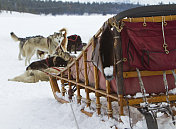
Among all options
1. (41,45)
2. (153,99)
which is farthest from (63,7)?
(153,99)

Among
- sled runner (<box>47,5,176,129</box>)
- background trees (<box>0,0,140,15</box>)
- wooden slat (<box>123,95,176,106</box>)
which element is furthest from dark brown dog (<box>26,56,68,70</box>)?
background trees (<box>0,0,140,15</box>)

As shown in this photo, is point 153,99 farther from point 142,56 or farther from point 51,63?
point 51,63

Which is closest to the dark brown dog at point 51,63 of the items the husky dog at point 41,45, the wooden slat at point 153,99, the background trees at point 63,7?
the husky dog at point 41,45

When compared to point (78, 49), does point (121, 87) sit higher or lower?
higher

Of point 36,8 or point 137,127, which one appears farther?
point 36,8

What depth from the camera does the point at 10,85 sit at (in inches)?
250

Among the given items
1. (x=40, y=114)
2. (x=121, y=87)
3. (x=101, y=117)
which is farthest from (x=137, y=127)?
(x=40, y=114)

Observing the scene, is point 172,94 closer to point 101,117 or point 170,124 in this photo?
point 170,124

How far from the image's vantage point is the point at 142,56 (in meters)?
2.11

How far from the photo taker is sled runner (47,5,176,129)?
2100 millimetres

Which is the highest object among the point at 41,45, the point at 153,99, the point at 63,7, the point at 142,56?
the point at 63,7

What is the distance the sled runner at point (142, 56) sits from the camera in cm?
210

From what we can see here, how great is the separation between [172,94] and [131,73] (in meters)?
0.49

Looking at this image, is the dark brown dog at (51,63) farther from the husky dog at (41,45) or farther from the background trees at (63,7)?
the background trees at (63,7)
